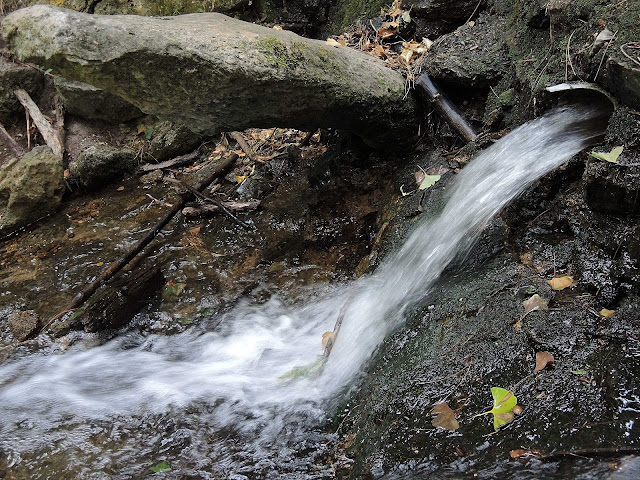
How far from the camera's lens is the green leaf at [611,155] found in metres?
2.52

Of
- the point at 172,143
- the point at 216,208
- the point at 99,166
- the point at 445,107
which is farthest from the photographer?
the point at 172,143

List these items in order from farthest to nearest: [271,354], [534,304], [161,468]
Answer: [271,354] → [161,468] → [534,304]

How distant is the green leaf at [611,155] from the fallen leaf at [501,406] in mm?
1406

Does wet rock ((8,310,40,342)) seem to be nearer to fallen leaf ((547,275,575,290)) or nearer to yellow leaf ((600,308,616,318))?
fallen leaf ((547,275,575,290))

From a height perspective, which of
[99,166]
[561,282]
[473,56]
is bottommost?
[561,282]

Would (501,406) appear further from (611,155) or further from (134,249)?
(134,249)

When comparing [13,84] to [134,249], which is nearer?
[134,249]

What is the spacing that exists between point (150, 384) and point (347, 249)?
2.12 meters

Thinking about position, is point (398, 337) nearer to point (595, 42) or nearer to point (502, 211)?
point (502, 211)

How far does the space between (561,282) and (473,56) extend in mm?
2615

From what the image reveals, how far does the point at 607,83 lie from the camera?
2826mm

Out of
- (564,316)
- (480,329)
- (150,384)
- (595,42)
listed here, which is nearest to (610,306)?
(564,316)

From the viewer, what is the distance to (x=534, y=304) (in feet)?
8.15

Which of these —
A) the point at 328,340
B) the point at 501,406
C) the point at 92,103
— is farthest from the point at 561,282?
the point at 92,103
